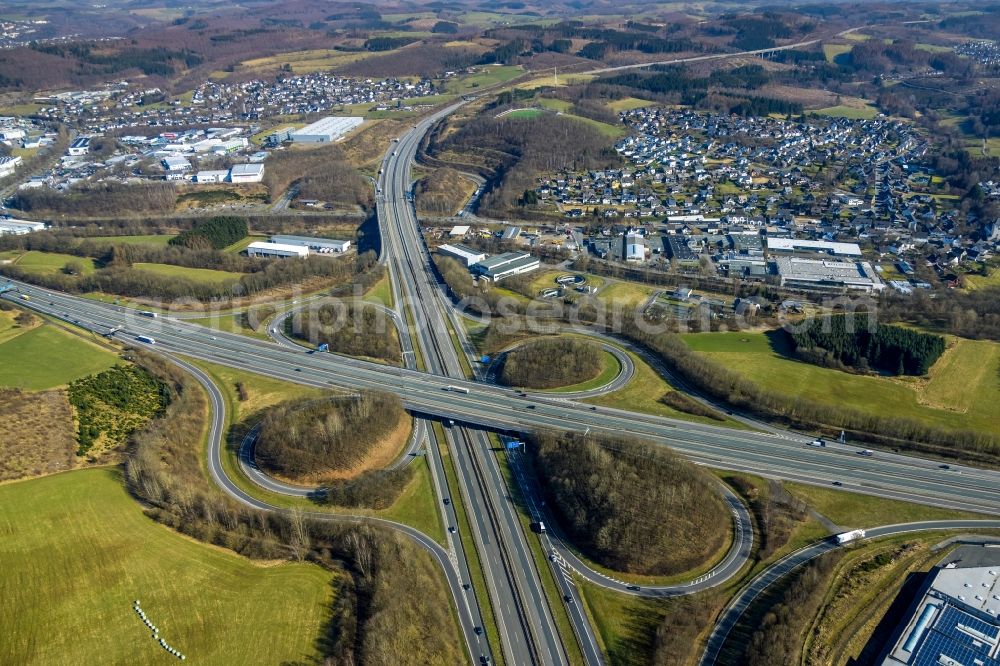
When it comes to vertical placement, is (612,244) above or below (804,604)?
above

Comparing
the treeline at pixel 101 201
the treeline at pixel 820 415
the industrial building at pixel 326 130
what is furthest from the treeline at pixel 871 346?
the industrial building at pixel 326 130

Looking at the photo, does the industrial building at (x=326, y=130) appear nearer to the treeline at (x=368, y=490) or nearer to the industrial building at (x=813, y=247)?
the industrial building at (x=813, y=247)

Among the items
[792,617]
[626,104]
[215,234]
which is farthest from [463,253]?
[626,104]

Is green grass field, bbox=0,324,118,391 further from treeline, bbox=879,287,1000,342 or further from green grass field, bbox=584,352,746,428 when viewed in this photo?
treeline, bbox=879,287,1000,342

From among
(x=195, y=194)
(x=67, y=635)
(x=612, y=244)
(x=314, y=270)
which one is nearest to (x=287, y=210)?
(x=195, y=194)

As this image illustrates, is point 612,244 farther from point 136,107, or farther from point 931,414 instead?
point 136,107
